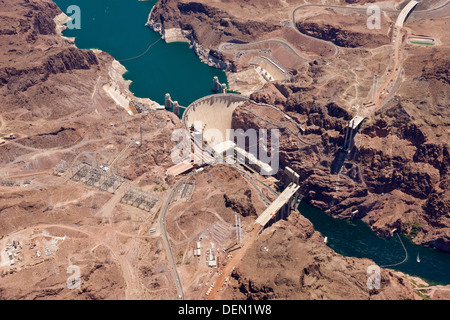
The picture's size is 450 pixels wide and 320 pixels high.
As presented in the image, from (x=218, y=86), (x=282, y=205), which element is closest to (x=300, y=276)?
(x=282, y=205)

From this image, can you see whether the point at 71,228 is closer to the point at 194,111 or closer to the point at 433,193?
the point at 194,111

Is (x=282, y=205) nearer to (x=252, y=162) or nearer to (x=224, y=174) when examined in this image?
(x=224, y=174)

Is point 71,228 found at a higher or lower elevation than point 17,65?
lower

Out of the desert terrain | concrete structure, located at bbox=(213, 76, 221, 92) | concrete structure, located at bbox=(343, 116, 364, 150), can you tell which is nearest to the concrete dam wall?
the desert terrain

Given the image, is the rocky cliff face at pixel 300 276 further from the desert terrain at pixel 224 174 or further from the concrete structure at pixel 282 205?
the concrete structure at pixel 282 205

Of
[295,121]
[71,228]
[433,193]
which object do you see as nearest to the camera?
[71,228]

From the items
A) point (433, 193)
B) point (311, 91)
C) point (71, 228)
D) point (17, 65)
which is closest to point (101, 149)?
point (71, 228)
